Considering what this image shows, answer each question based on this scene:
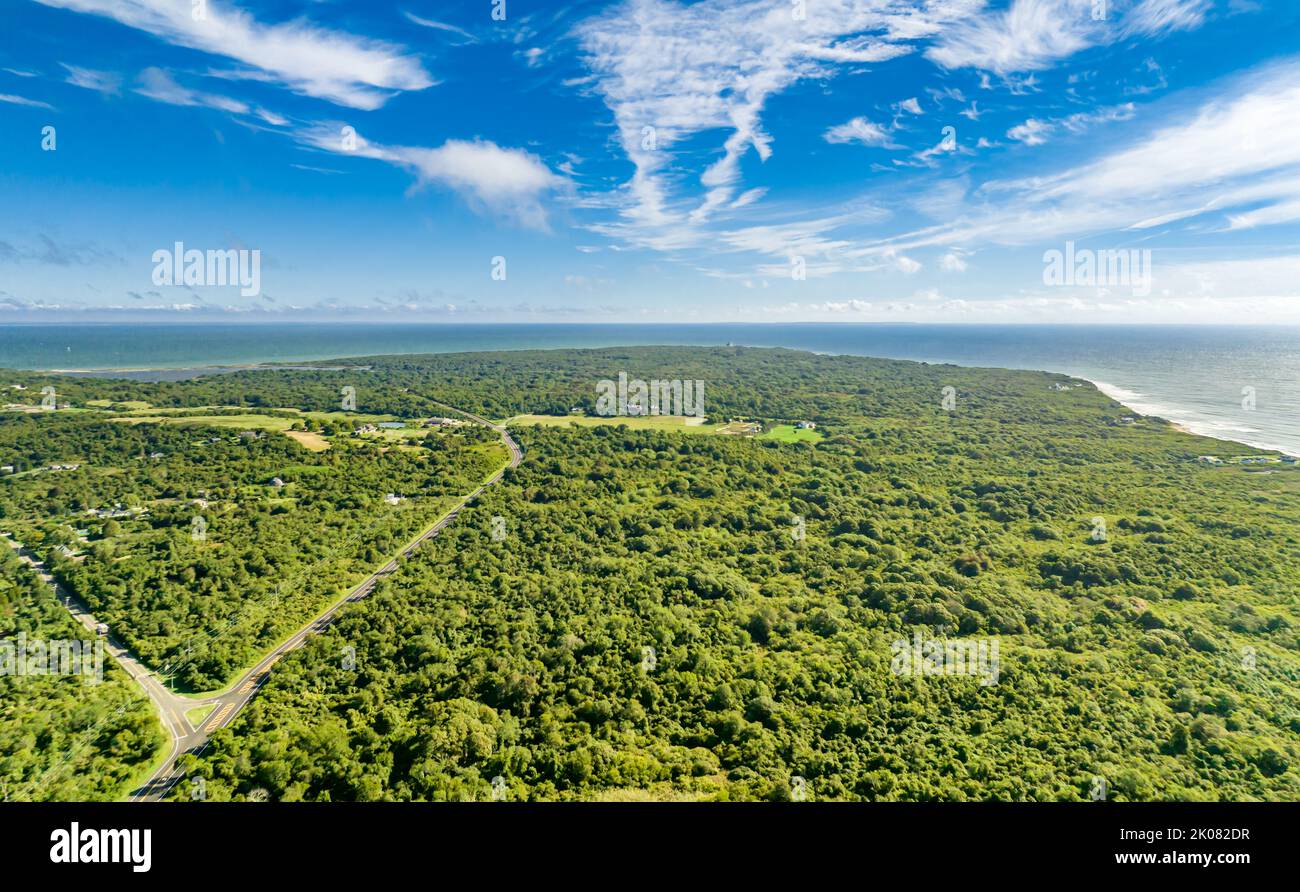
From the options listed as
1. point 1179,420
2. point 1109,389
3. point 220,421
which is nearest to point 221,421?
point 220,421

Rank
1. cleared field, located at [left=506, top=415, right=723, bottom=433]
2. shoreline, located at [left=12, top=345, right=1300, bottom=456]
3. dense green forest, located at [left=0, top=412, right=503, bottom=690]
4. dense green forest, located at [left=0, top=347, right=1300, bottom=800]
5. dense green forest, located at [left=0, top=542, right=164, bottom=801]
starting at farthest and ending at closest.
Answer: cleared field, located at [left=506, top=415, right=723, bottom=433]
shoreline, located at [left=12, top=345, right=1300, bottom=456]
dense green forest, located at [left=0, top=412, right=503, bottom=690]
dense green forest, located at [left=0, top=347, right=1300, bottom=800]
dense green forest, located at [left=0, top=542, right=164, bottom=801]

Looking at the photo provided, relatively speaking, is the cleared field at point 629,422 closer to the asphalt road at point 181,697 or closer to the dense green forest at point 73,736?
the asphalt road at point 181,697

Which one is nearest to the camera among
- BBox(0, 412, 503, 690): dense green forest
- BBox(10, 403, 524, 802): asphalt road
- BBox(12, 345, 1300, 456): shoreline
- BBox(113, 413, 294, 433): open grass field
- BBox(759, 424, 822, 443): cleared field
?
BBox(10, 403, 524, 802): asphalt road

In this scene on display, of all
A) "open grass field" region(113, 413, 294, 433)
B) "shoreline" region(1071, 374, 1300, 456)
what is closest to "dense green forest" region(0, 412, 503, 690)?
"open grass field" region(113, 413, 294, 433)

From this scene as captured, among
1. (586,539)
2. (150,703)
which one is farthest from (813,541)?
(150,703)

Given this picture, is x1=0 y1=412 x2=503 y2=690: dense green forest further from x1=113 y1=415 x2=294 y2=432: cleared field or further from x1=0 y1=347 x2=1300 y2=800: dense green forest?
x1=113 y1=415 x2=294 y2=432: cleared field

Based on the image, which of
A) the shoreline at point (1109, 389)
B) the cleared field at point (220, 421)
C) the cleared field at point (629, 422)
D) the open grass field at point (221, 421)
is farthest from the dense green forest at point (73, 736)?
the shoreline at point (1109, 389)

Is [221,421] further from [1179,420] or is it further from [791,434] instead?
[1179,420]
